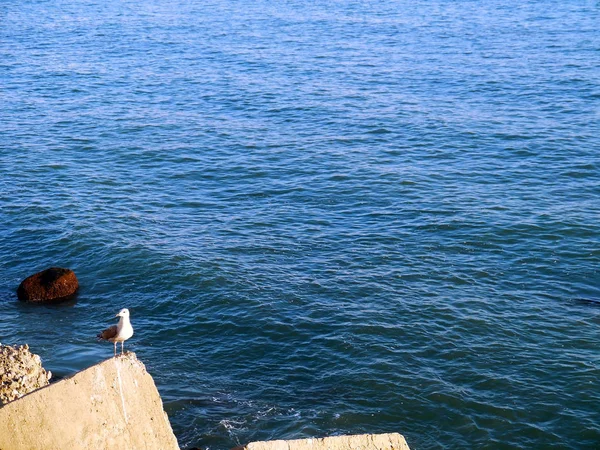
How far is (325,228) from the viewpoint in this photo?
31.8 m

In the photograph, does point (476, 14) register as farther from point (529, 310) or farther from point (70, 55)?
point (529, 310)

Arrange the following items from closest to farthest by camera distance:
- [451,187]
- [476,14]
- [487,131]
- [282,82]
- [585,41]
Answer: [451,187] < [487,131] < [282,82] < [585,41] < [476,14]

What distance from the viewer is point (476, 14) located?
70.4 m

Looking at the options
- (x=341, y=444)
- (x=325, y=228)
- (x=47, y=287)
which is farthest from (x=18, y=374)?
(x=325, y=228)

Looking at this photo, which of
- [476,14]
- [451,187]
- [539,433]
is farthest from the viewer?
[476,14]

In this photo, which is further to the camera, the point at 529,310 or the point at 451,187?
the point at 451,187

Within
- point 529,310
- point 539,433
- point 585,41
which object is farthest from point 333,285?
point 585,41

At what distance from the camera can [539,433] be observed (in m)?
20.2

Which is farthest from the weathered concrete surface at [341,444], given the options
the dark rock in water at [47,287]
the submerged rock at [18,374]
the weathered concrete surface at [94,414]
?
the dark rock in water at [47,287]

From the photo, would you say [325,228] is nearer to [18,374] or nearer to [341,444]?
[18,374]

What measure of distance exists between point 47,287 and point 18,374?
9570mm

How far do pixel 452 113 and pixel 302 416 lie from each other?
2792cm

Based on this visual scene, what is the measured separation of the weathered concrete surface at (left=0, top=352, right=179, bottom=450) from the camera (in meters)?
12.8

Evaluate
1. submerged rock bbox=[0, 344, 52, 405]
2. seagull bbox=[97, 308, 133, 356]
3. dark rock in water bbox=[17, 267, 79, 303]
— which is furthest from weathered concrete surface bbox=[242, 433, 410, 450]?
dark rock in water bbox=[17, 267, 79, 303]
